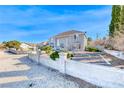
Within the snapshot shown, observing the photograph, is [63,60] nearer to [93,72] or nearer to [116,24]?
[93,72]

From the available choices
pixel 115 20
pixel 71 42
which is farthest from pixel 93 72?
pixel 115 20

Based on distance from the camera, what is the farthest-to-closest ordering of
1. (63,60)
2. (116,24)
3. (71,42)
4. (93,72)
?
1. (116,24)
2. (71,42)
3. (63,60)
4. (93,72)

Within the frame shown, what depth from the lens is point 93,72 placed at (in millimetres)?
5926

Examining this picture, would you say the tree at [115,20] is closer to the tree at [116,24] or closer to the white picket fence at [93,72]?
the tree at [116,24]

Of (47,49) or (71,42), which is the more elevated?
(71,42)

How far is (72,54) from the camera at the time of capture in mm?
10953

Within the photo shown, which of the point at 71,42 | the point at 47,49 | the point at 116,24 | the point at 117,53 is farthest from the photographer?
the point at 116,24

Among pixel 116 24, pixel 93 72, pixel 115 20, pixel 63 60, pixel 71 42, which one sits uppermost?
pixel 115 20

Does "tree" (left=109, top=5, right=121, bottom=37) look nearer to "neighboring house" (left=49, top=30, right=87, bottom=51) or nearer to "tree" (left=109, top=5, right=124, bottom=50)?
"tree" (left=109, top=5, right=124, bottom=50)

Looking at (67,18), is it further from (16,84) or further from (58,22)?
(16,84)

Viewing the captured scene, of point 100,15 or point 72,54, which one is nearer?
point 100,15

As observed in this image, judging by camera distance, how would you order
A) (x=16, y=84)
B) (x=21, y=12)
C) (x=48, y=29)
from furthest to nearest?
(x=48, y=29)
(x=21, y=12)
(x=16, y=84)

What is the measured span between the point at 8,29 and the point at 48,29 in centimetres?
159

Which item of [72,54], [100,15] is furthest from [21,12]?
[72,54]
